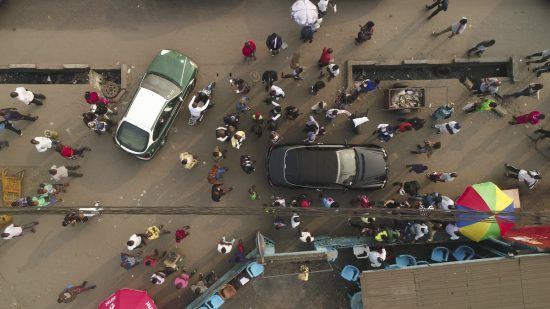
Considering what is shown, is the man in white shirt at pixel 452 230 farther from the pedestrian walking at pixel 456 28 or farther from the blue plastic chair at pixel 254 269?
the pedestrian walking at pixel 456 28

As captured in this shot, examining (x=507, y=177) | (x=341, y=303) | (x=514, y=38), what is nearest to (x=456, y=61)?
(x=514, y=38)

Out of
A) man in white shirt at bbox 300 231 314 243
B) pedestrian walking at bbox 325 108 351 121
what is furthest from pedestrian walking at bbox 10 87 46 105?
man in white shirt at bbox 300 231 314 243

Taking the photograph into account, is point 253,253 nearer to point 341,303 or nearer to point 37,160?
point 341,303

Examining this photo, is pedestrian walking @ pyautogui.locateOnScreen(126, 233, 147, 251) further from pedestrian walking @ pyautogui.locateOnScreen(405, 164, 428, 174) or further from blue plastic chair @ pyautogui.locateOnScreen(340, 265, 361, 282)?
pedestrian walking @ pyautogui.locateOnScreen(405, 164, 428, 174)

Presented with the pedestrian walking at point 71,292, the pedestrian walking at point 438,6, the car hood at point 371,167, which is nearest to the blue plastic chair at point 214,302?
the pedestrian walking at point 71,292

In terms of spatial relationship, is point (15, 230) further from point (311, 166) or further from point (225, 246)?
point (311, 166)

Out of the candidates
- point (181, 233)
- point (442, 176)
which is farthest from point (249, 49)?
point (442, 176)

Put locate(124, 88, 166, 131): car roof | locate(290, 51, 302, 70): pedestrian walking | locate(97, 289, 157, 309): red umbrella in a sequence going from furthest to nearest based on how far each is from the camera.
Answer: locate(290, 51, 302, 70): pedestrian walking, locate(124, 88, 166, 131): car roof, locate(97, 289, 157, 309): red umbrella
